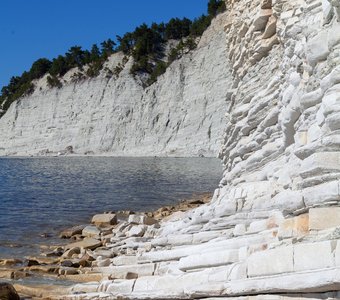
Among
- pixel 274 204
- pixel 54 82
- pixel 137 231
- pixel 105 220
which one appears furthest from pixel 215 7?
pixel 274 204

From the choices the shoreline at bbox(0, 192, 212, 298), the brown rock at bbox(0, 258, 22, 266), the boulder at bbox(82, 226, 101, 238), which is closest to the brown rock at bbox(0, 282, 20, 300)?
the shoreline at bbox(0, 192, 212, 298)

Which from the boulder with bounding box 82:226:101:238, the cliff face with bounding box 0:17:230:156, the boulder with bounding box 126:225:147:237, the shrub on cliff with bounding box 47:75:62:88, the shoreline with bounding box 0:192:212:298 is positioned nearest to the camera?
the shoreline with bounding box 0:192:212:298

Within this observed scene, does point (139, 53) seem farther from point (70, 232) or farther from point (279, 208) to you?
point (279, 208)

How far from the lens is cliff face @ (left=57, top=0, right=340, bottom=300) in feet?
19.0

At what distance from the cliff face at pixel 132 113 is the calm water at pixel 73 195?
59.5 feet

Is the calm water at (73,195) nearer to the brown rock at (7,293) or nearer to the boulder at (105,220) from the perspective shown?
the boulder at (105,220)

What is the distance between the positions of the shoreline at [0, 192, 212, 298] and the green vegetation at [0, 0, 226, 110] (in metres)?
55.2

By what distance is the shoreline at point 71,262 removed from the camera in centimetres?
958

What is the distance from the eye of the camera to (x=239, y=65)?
15359mm

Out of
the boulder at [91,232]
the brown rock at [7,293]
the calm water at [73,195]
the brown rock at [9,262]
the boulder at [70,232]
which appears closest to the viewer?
the brown rock at [7,293]

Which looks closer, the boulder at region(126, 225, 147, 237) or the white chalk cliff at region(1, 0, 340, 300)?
the white chalk cliff at region(1, 0, 340, 300)

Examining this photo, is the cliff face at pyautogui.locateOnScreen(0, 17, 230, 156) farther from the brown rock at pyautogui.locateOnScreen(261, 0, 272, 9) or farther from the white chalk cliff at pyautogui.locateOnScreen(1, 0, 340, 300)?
the white chalk cliff at pyautogui.locateOnScreen(1, 0, 340, 300)

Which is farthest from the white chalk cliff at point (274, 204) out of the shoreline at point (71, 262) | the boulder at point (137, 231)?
the boulder at point (137, 231)

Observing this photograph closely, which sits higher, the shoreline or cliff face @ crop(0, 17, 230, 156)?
cliff face @ crop(0, 17, 230, 156)
